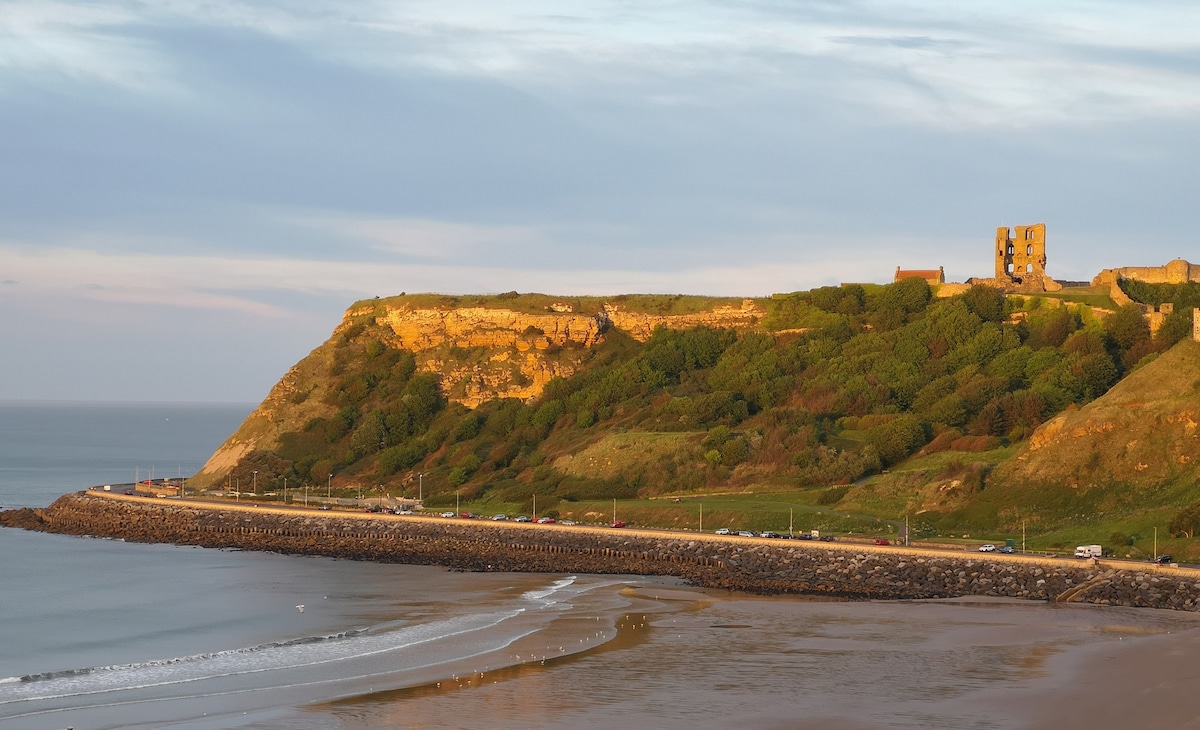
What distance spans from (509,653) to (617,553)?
2772 cm

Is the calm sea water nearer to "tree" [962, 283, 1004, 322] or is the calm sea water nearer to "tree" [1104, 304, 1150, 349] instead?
"tree" [1104, 304, 1150, 349]

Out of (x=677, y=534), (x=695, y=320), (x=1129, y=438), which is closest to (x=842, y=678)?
(x=677, y=534)

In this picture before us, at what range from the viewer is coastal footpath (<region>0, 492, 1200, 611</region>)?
56812 millimetres

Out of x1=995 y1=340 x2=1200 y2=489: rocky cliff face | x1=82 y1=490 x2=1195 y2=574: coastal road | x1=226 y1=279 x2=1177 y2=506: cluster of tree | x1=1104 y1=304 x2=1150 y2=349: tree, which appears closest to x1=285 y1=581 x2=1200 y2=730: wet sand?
x1=82 y1=490 x2=1195 y2=574: coastal road

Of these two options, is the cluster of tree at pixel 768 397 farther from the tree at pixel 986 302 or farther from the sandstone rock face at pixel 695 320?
the sandstone rock face at pixel 695 320

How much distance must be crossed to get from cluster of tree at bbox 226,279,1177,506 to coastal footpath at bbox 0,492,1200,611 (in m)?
14.4

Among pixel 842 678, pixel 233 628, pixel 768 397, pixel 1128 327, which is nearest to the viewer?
pixel 842 678

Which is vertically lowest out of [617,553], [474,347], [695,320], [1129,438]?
[617,553]

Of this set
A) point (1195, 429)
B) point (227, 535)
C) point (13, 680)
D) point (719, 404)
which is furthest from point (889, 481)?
point (13, 680)

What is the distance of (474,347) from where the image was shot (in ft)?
414

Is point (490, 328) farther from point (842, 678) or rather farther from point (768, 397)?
point (842, 678)

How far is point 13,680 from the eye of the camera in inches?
1602

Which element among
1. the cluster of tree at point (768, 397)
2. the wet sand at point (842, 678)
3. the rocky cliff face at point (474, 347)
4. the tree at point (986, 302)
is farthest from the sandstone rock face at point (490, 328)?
the wet sand at point (842, 678)

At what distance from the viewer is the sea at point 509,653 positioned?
36031 mm
